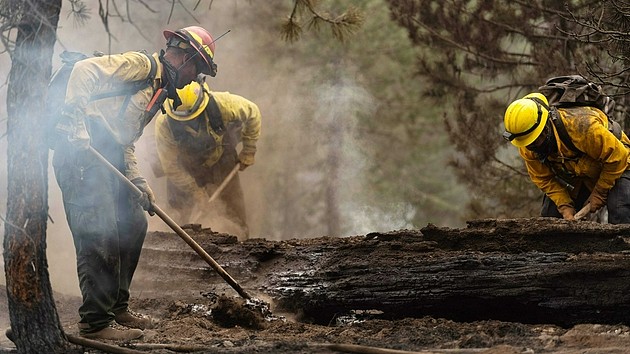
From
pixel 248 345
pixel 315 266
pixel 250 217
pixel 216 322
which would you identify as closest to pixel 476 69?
pixel 250 217

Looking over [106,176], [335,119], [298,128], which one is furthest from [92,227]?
[335,119]

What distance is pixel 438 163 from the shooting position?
2403cm

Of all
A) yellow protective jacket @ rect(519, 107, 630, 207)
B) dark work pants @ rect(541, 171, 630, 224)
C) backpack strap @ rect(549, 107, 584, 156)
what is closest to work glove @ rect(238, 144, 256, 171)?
yellow protective jacket @ rect(519, 107, 630, 207)

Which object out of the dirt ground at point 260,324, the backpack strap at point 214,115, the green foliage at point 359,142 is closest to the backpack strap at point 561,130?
the dirt ground at point 260,324

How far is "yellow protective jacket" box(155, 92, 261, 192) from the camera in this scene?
1184cm

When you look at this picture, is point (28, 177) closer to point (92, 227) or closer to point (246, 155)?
point (92, 227)

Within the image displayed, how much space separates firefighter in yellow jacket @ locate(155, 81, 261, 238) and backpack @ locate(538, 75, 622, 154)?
15.6ft

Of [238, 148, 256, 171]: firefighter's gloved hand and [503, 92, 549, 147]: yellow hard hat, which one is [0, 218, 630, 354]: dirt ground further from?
[238, 148, 256, 171]: firefighter's gloved hand

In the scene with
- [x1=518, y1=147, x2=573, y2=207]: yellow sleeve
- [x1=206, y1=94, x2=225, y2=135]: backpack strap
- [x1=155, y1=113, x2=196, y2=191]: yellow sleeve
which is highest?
→ [x1=206, y1=94, x2=225, y2=135]: backpack strap

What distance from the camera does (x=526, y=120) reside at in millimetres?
7543

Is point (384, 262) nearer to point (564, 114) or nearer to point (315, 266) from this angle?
point (315, 266)

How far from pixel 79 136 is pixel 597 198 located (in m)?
4.43

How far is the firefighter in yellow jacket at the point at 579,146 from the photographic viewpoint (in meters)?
7.50

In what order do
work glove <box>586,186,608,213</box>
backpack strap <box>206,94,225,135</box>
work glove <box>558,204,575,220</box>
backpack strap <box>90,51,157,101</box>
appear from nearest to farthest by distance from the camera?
backpack strap <box>90,51,157,101</box>
work glove <box>586,186,608,213</box>
work glove <box>558,204,575,220</box>
backpack strap <box>206,94,225,135</box>
